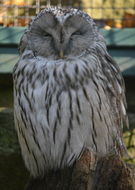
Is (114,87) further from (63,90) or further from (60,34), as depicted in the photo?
(60,34)

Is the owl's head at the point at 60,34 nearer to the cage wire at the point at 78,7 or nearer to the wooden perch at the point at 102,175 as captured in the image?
the wooden perch at the point at 102,175

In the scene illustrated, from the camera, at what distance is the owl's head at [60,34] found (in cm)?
354

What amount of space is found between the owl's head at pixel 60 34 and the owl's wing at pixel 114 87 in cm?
16

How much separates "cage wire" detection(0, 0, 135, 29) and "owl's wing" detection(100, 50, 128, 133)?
1.17 m

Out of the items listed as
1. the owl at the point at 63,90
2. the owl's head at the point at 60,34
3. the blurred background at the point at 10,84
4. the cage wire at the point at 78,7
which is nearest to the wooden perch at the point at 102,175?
the owl at the point at 63,90

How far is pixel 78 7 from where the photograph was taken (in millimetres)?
5176

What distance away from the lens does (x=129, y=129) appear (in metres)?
4.74

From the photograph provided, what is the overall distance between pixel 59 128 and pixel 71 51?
18.4 inches

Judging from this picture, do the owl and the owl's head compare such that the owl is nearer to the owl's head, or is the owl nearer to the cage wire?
the owl's head

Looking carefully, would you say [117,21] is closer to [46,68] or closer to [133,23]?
[133,23]

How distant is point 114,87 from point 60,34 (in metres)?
0.54

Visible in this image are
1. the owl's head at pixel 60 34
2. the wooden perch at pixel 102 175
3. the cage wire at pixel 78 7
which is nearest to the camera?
the wooden perch at pixel 102 175

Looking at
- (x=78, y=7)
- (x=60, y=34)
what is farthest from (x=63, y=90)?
(x=78, y=7)

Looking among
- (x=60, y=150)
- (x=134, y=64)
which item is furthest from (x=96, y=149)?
(x=134, y=64)
